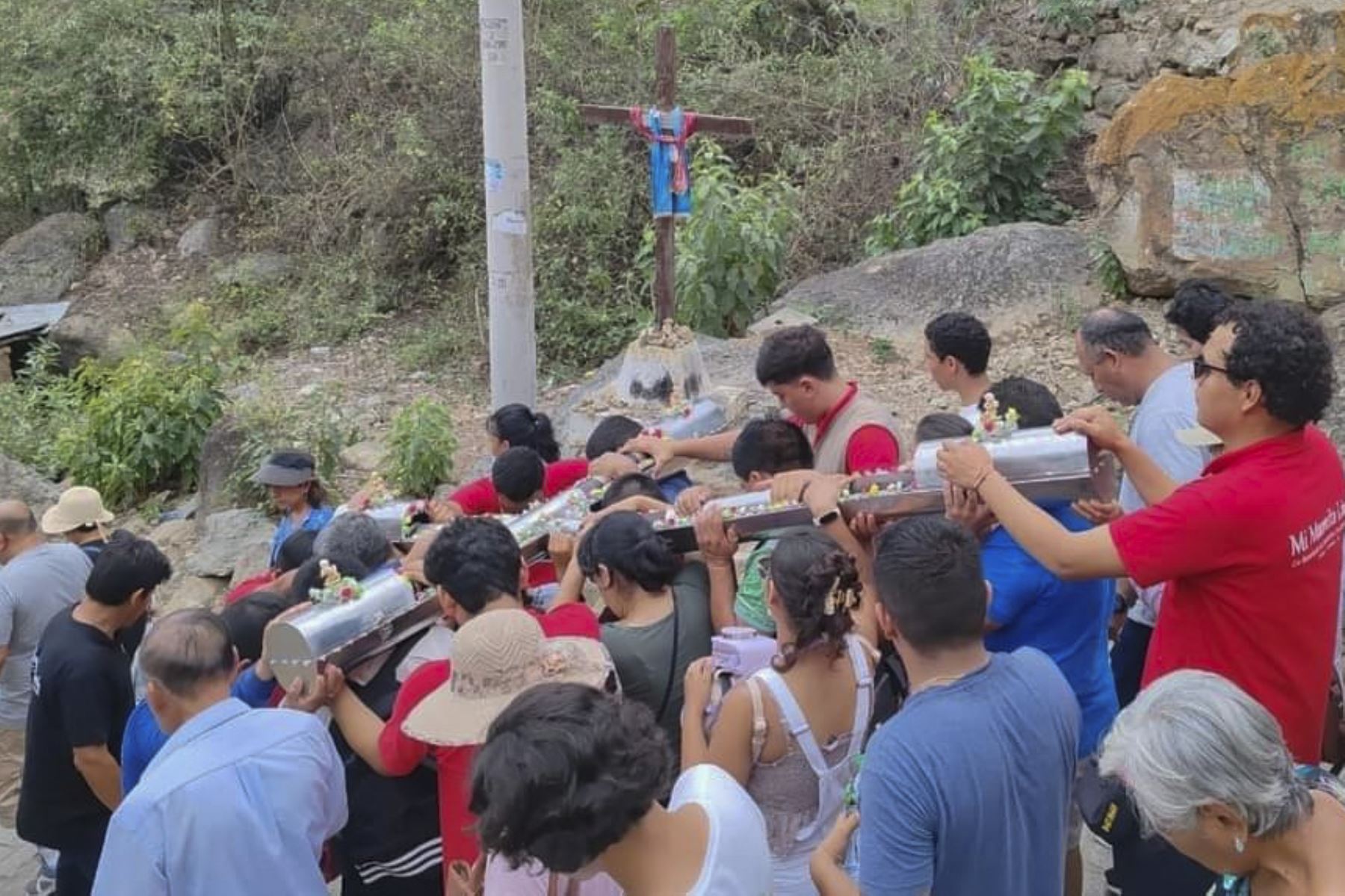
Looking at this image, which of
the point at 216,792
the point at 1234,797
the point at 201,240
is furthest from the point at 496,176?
the point at 201,240

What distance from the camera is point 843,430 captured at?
4309mm

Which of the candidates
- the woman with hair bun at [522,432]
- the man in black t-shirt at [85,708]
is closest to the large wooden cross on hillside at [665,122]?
the woman with hair bun at [522,432]

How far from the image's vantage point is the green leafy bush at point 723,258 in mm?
9445

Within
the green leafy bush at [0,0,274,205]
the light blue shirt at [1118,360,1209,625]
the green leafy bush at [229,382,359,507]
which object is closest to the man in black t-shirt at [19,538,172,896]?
the light blue shirt at [1118,360,1209,625]

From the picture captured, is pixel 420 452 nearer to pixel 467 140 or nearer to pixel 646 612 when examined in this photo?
pixel 646 612

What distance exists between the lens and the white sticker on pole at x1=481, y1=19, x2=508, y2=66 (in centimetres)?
719

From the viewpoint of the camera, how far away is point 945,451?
10.4 feet

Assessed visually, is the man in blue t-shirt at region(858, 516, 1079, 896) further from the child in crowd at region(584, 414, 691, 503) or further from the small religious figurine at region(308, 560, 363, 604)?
the child in crowd at region(584, 414, 691, 503)

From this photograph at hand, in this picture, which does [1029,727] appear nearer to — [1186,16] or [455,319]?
[1186,16]

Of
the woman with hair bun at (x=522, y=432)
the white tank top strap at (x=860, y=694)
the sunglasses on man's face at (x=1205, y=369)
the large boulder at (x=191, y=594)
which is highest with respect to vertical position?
the sunglasses on man's face at (x=1205, y=369)

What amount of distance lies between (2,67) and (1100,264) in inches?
501

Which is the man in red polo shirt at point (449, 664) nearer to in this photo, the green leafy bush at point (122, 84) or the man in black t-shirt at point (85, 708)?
the man in black t-shirt at point (85, 708)

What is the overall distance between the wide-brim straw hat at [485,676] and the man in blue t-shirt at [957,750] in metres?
0.72

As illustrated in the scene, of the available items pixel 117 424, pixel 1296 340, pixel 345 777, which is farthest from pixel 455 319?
pixel 1296 340
